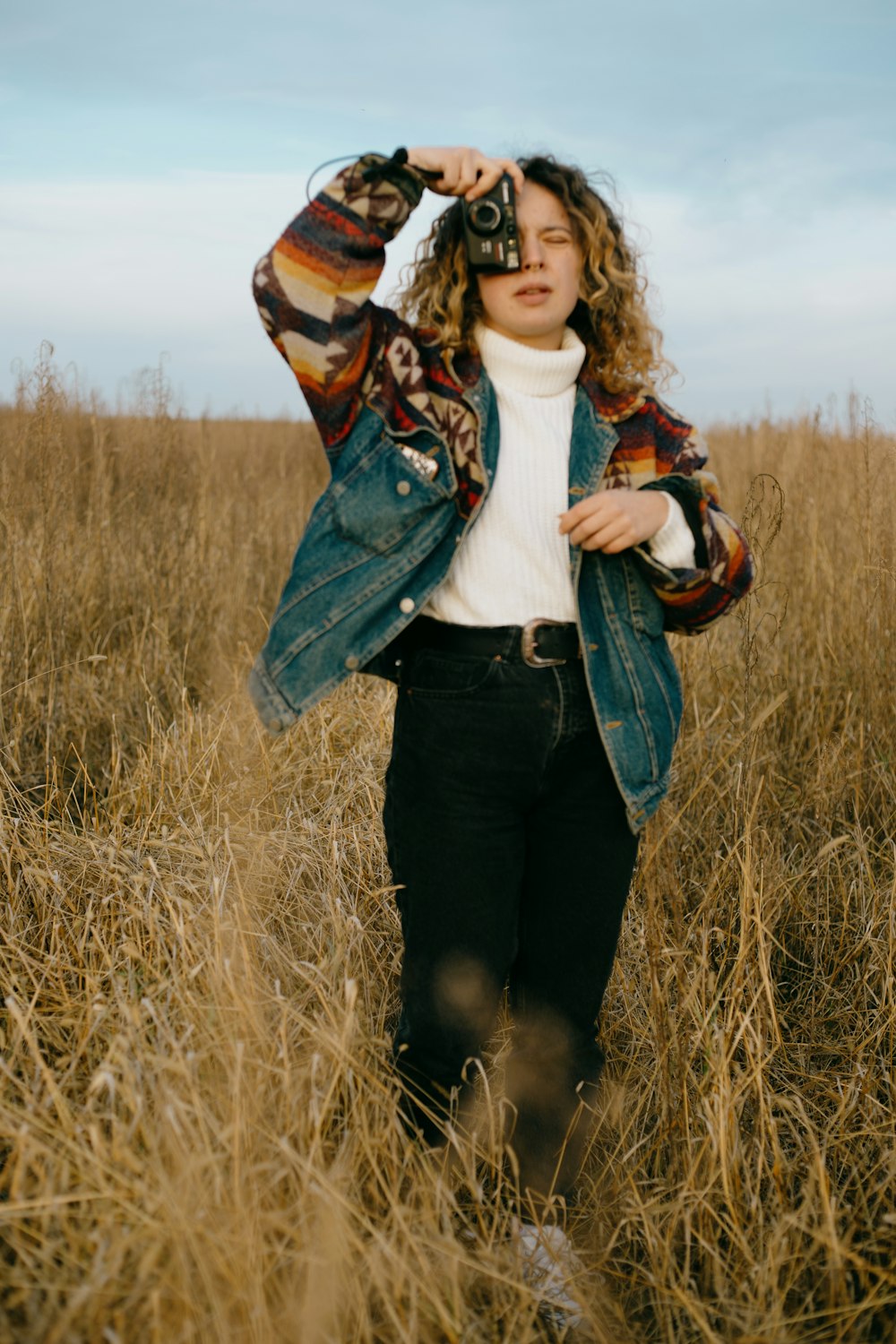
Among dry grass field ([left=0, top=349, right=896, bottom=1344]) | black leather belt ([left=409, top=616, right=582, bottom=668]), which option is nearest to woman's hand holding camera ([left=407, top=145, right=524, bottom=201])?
black leather belt ([left=409, top=616, right=582, bottom=668])

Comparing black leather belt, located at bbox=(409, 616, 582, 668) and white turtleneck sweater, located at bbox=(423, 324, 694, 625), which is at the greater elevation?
white turtleneck sweater, located at bbox=(423, 324, 694, 625)

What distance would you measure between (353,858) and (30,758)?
43.0 inches

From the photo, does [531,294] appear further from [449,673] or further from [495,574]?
[449,673]

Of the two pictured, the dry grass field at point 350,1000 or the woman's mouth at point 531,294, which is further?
the woman's mouth at point 531,294

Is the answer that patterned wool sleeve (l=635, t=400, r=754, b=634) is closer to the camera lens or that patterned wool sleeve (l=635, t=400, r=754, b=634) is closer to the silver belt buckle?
the silver belt buckle

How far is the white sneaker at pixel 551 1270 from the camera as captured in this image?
1.50 meters

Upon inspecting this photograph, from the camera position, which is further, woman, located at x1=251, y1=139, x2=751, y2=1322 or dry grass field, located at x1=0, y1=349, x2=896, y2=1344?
woman, located at x1=251, y1=139, x2=751, y2=1322

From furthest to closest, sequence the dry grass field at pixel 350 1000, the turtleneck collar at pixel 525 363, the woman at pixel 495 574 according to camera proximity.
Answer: the turtleneck collar at pixel 525 363 → the woman at pixel 495 574 → the dry grass field at pixel 350 1000

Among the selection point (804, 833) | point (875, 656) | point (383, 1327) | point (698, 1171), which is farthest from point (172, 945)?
point (875, 656)

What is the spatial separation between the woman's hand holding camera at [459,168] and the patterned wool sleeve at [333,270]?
0.14ft

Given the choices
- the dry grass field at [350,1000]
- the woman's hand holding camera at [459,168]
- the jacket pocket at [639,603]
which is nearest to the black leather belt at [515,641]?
the jacket pocket at [639,603]

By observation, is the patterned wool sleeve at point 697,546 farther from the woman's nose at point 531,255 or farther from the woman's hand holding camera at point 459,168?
the woman's hand holding camera at point 459,168

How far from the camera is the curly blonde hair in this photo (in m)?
1.60

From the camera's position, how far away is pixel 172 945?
193 centimetres
